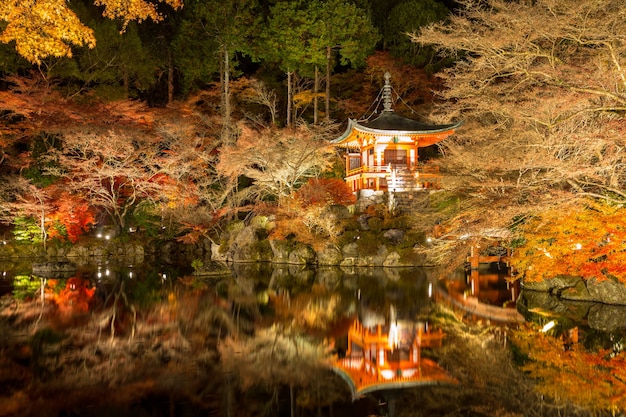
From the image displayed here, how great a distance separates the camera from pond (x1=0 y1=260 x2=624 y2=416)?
5.97m

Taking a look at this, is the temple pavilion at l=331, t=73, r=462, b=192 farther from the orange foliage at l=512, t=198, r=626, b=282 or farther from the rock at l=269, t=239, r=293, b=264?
the orange foliage at l=512, t=198, r=626, b=282

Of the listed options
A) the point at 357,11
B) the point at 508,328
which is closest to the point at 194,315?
the point at 508,328

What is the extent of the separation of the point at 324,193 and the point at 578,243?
1069 centimetres

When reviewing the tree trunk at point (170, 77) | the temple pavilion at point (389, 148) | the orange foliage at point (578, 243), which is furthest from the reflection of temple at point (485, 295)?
the tree trunk at point (170, 77)

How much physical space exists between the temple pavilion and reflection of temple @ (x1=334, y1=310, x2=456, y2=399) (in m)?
12.0

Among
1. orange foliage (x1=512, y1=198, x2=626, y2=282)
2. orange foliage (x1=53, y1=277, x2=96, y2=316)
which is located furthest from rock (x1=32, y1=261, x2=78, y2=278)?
orange foliage (x1=512, y1=198, x2=626, y2=282)

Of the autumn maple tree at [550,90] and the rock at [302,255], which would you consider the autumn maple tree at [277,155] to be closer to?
the rock at [302,255]

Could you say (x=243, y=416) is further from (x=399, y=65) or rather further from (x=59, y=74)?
(x=399, y=65)

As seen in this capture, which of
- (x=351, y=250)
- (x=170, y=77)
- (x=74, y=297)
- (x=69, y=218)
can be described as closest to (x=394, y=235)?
(x=351, y=250)

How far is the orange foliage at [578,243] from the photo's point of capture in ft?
32.7

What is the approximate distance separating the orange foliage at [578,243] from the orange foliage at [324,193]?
9.10m

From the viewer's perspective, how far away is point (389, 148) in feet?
76.5

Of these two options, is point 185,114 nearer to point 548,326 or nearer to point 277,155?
point 277,155

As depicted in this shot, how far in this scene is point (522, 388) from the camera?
6340 mm
